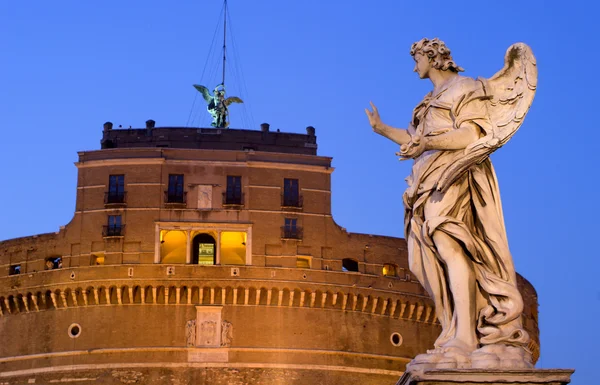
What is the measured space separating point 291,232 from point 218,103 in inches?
483

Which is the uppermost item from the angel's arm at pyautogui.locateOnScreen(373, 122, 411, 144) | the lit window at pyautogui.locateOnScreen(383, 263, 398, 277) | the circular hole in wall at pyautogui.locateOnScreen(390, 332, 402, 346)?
the lit window at pyautogui.locateOnScreen(383, 263, 398, 277)

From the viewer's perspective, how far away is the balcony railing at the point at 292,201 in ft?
172

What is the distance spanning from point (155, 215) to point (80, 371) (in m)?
7.80

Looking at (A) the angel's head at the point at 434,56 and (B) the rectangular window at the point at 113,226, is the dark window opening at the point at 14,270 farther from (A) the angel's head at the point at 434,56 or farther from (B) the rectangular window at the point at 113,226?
(A) the angel's head at the point at 434,56

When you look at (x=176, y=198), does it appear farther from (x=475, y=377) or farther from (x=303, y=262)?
(x=475, y=377)

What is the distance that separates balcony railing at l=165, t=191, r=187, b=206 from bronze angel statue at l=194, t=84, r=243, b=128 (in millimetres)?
9350

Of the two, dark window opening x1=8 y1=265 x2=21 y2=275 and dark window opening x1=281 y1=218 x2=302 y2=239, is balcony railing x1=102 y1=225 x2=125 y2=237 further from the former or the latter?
dark window opening x1=281 y1=218 x2=302 y2=239

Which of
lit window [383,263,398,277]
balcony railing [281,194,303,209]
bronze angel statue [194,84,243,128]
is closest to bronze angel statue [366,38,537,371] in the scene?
balcony railing [281,194,303,209]

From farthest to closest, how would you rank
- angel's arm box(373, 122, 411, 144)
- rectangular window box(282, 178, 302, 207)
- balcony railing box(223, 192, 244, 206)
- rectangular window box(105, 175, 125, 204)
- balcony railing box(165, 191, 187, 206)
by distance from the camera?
rectangular window box(282, 178, 302, 207), balcony railing box(223, 192, 244, 206), balcony railing box(165, 191, 187, 206), rectangular window box(105, 175, 125, 204), angel's arm box(373, 122, 411, 144)

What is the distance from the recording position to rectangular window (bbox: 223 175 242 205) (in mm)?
52375

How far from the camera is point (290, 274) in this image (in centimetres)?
5119

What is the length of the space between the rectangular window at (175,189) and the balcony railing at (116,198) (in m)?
2.03

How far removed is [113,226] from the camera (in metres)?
51.9

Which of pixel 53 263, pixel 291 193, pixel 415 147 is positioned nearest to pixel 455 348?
pixel 415 147
